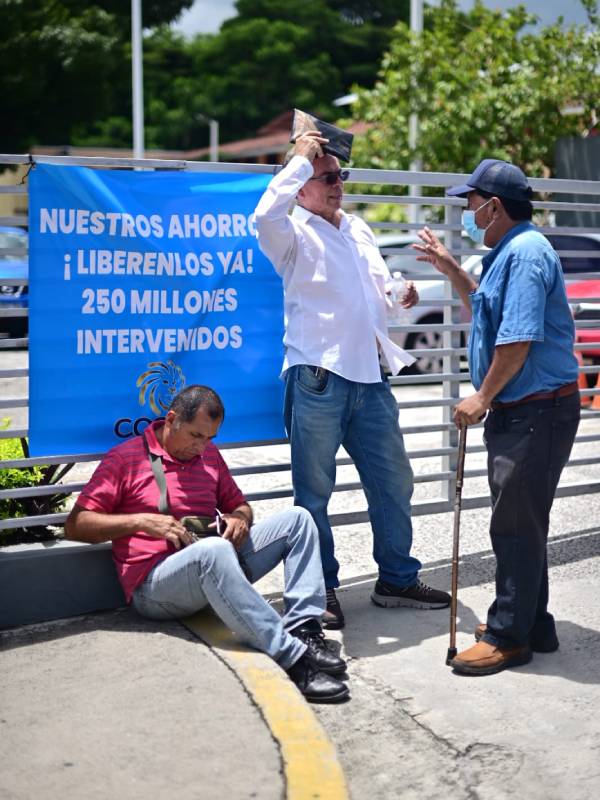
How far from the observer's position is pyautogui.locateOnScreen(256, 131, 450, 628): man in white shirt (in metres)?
4.99

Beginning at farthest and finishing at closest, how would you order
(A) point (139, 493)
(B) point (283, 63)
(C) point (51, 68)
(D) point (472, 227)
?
(B) point (283, 63) → (C) point (51, 68) → (D) point (472, 227) → (A) point (139, 493)

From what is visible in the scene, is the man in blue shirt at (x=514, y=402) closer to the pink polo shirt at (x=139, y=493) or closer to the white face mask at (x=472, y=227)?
the white face mask at (x=472, y=227)

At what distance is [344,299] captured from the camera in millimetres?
5023

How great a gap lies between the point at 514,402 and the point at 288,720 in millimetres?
1527

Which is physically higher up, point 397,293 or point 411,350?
point 397,293

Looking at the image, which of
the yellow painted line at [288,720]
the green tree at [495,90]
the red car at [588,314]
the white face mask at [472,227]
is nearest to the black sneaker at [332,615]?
the yellow painted line at [288,720]

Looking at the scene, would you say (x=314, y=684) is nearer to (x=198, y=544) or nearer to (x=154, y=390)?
(x=198, y=544)

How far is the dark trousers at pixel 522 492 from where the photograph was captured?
456 cm

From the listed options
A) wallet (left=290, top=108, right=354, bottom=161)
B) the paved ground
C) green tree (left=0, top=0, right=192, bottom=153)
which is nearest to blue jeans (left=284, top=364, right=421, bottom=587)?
the paved ground

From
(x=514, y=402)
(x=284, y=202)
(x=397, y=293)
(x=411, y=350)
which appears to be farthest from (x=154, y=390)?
(x=514, y=402)

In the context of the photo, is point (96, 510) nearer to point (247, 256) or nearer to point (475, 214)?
point (247, 256)

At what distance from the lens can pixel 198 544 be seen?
4477 millimetres

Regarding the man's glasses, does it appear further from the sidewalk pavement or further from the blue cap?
the sidewalk pavement

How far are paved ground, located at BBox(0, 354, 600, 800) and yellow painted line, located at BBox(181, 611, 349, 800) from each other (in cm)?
3
